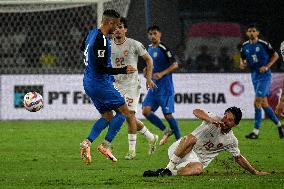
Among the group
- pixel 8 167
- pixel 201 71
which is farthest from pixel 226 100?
pixel 8 167

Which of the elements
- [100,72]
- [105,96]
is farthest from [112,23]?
[105,96]

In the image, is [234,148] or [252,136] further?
[252,136]

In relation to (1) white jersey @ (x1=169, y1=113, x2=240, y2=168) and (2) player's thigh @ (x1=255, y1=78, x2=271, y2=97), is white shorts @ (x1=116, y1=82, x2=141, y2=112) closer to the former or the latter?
(1) white jersey @ (x1=169, y1=113, x2=240, y2=168)

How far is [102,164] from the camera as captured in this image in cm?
1365

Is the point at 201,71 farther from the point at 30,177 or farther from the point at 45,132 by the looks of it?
the point at 30,177

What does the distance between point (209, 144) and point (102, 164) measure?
7.14 feet

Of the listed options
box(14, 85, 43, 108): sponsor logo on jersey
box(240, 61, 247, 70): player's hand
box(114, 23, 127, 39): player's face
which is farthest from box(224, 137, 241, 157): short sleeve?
box(14, 85, 43, 108): sponsor logo on jersey

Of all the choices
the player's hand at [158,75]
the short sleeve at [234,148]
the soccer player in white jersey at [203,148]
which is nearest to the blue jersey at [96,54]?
the soccer player in white jersey at [203,148]

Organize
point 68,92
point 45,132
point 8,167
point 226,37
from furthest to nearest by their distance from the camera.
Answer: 1. point 226,37
2. point 68,92
3. point 45,132
4. point 8,167

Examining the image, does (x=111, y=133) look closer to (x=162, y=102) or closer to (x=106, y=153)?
(x=106, y=153)

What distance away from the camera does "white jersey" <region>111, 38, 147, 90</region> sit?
49.9 ft

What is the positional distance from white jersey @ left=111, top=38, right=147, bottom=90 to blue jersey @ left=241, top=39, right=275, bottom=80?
4746mm

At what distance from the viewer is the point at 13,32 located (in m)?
26.8

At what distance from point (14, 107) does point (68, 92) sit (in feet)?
4.58
